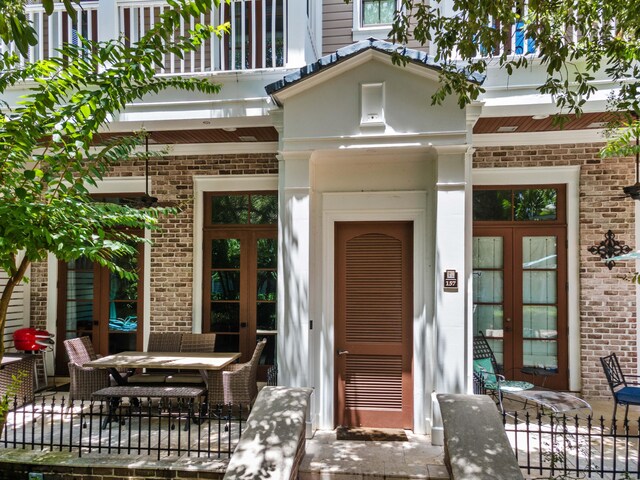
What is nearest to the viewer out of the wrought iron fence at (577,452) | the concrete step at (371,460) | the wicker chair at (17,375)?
the wrought iron fence at (577,452)

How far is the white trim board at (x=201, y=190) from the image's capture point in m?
6.66

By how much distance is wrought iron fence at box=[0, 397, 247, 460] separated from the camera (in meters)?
4.07

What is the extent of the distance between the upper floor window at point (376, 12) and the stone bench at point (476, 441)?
5.51 meters

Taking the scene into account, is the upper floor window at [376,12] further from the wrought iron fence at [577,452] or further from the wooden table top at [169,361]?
the wrought iron fence at [577,452]

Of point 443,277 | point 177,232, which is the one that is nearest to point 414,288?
point 443,277

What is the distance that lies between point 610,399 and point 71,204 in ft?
22.3

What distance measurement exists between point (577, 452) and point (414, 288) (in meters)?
2.07

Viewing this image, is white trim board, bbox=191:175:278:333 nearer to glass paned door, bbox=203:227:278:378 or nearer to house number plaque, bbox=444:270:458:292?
glass paned door, bbox=203:227:278:378

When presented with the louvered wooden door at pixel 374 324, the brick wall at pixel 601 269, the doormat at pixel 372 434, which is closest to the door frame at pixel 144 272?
the louvered wooden door at pixel 374 324

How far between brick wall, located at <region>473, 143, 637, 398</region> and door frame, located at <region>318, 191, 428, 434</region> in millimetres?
2618

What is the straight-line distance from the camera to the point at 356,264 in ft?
16.9

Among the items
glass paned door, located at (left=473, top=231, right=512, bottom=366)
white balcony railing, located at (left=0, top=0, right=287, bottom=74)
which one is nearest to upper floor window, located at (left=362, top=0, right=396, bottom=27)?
white balcony railing, located at (left=0, top=0, right=287, bottom=74)

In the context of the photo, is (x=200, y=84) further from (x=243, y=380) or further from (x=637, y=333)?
(x=637, y=333)

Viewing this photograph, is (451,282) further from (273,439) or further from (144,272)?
(144,272)
